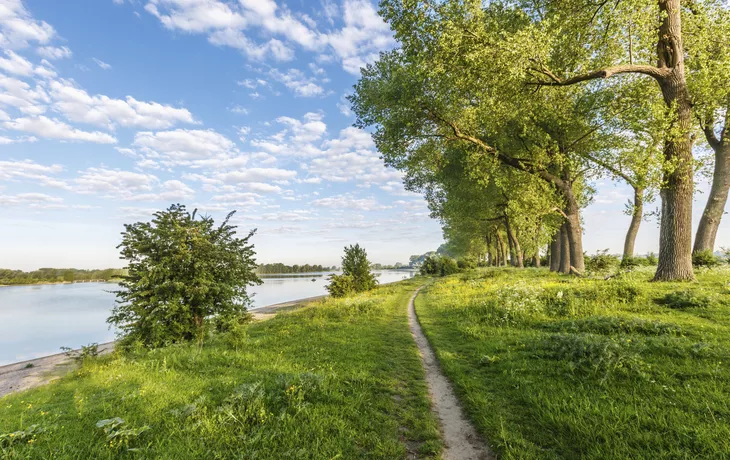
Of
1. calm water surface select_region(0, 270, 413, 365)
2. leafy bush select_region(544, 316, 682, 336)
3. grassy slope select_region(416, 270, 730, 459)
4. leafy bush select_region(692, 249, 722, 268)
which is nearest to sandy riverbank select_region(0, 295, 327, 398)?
calm water surface select_region(0, 270, 413, 365)

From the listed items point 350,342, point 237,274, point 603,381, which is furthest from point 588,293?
point 237,274

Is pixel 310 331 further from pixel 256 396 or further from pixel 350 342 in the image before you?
pixel 256 396

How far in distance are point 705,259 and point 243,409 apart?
79.2 feet

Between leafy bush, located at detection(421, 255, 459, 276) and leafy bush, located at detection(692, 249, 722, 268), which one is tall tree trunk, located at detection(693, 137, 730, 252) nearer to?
leafy bush, located at detection(692, 249, 722, 268)

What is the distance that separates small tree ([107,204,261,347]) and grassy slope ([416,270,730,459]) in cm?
908

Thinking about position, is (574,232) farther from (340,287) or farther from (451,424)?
(451,424)

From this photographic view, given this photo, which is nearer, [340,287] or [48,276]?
[340,287]

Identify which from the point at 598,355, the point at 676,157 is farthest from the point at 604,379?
the point at 676,157

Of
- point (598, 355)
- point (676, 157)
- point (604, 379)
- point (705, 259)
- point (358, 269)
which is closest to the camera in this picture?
point (604, 379)

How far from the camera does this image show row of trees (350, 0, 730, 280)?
37.1 feet

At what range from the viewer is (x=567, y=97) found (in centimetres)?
1756

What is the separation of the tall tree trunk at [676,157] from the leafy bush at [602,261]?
1186 centimetres

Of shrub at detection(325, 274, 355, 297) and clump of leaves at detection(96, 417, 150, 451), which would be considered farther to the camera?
shrub at detection(325, 274, 355, 297)

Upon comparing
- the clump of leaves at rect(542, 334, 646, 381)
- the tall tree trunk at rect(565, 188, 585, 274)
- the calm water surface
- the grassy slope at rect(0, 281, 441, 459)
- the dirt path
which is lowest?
the calm water surface
